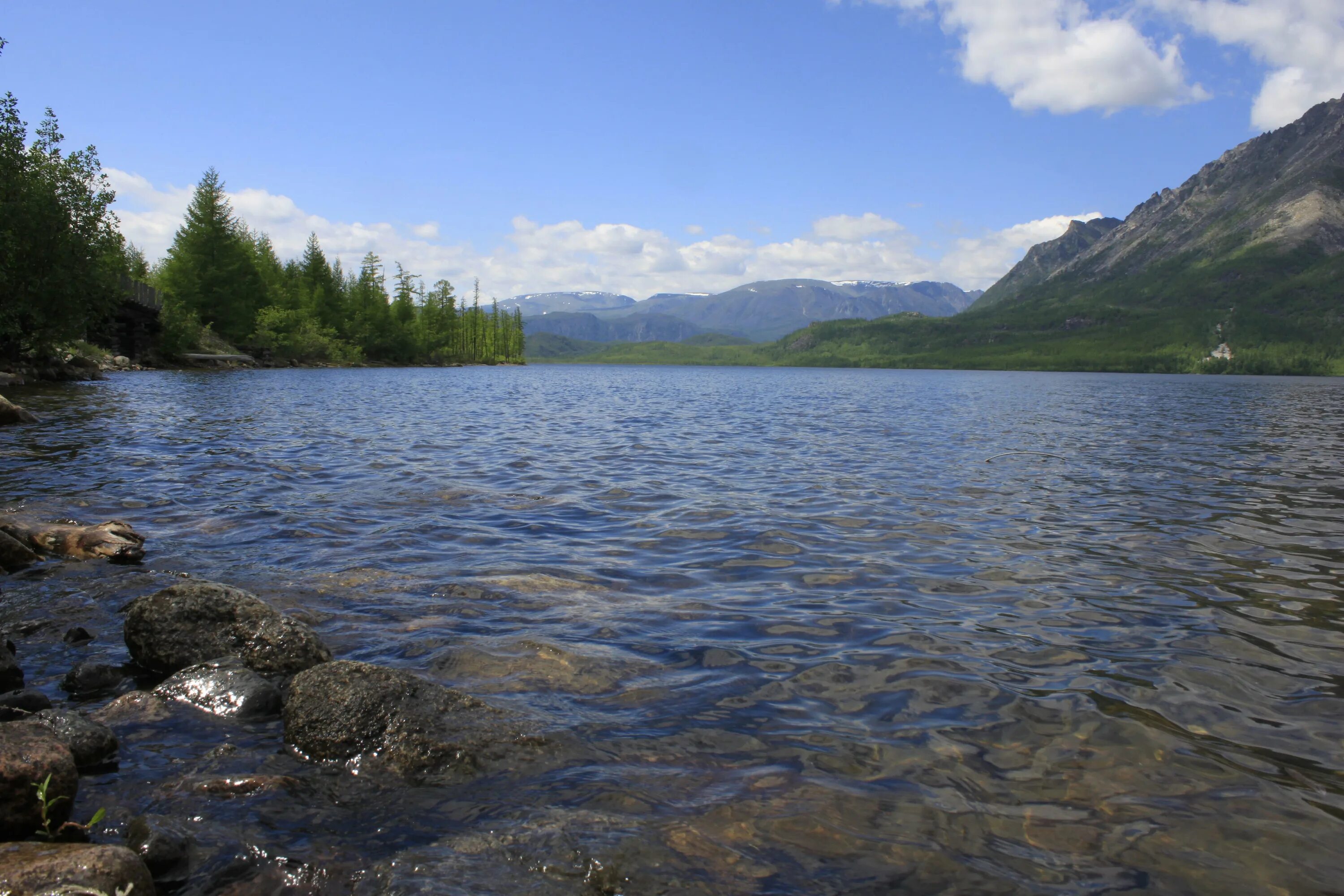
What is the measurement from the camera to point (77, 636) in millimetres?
8164

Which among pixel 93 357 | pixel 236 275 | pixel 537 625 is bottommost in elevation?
pixel 537 625

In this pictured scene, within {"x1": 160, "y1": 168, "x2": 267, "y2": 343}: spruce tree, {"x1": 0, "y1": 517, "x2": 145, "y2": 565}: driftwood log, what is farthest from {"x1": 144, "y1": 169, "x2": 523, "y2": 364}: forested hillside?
{"x1": 0, "y1": 517, "x2": 145, "y2": 565}: driftwood log

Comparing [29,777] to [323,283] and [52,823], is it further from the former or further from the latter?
[323,283]

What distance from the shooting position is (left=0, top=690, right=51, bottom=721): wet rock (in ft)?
19.0

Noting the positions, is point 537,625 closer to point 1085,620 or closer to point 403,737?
point 403,737

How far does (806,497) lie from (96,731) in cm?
1399

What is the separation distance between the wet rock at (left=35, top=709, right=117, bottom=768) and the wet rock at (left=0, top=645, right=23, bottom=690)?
1.05 m

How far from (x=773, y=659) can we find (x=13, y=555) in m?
10.9

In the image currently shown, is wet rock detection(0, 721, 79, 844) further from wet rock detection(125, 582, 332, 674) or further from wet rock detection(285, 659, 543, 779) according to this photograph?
wet rock detection(125, 582, 332, 674)

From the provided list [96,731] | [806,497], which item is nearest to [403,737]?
[96,731]

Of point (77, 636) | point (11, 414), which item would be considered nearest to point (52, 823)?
point (77, 636)

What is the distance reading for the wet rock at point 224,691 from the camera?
6738 mm

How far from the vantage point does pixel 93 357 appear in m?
55.9

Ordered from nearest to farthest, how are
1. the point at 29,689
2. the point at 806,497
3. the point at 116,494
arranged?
the point at 29,689
the point at 116,494
the point at 806,497
